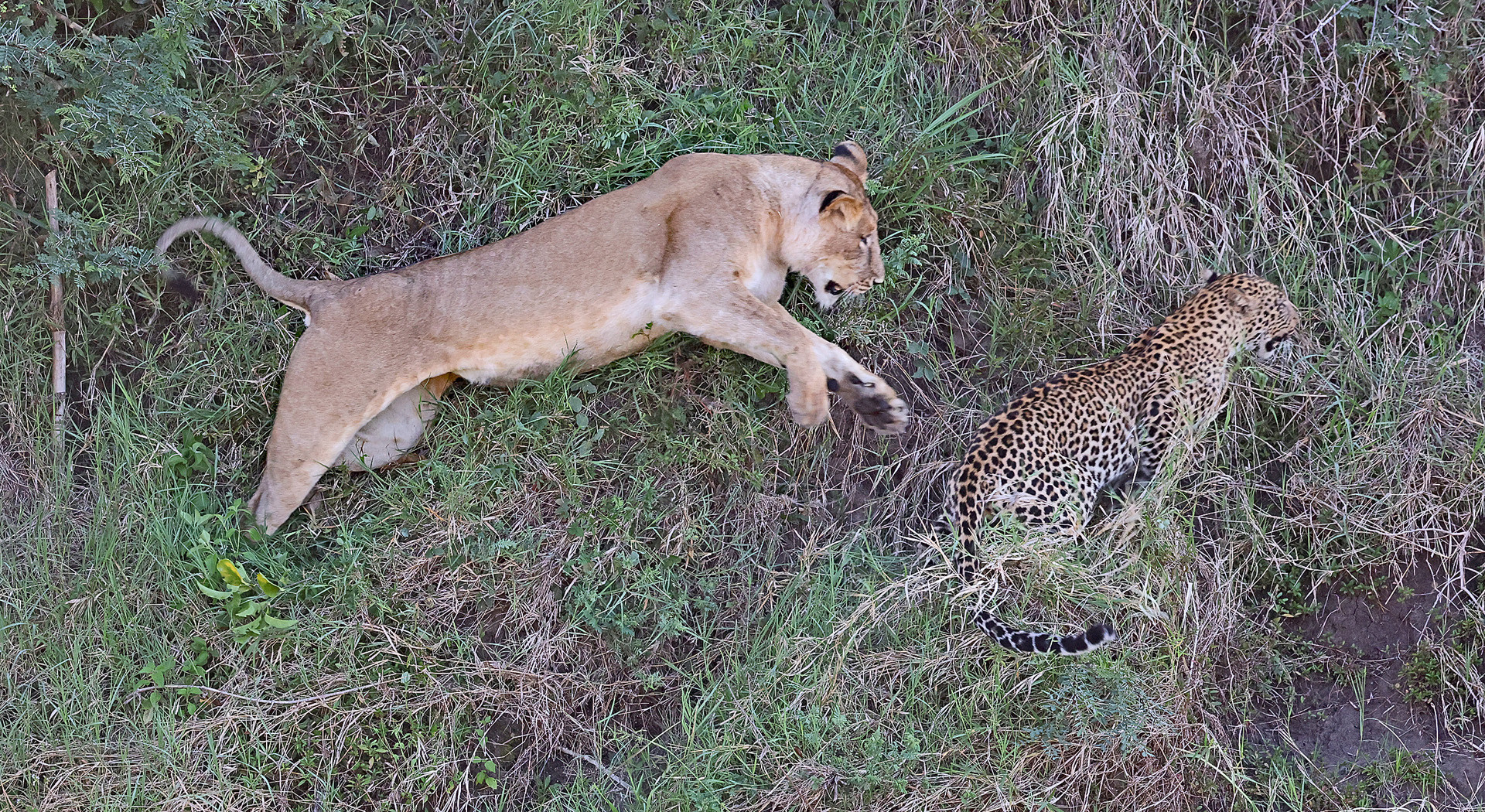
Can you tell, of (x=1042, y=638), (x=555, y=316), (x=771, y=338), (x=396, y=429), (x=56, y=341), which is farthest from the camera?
(x=56, y=341)

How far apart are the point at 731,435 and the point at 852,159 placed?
1282mm

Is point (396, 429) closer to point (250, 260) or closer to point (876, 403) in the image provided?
point (250, 260)

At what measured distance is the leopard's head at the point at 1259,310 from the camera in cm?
490

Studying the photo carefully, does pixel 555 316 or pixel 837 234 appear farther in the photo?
pixel 837 234

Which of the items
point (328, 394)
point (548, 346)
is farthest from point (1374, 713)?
point (328, 394)

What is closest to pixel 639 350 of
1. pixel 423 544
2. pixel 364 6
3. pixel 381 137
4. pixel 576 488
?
pixel 576 488

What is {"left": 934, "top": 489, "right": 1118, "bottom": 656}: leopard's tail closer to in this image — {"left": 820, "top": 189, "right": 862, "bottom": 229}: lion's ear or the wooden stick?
{"left": 820, "top": 189, "right": 862, "bottom": 229}: lion's ear

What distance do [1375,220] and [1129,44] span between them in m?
1.34

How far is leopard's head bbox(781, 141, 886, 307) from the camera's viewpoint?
15.8 ft

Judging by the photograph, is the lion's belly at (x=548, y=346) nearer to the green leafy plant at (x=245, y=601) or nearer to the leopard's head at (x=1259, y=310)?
the green leafy plant at (x=245, y=601)

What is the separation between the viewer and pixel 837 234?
15.9 feet

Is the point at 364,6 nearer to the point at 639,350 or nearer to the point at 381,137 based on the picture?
the point at 381,137

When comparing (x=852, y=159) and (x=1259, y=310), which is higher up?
(x=852, y=159)

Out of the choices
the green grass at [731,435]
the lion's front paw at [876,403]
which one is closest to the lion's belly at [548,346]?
the green grass at [731,435]
